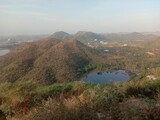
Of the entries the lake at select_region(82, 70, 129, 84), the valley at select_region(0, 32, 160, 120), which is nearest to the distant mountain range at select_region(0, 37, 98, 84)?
the valley at select_region(0, 32, 160, 120)

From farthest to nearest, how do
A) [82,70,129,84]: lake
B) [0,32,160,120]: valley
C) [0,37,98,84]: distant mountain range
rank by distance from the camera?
[82,70,129,84]: lake
[0,37,98,84]: distant mountain range
[0,32,160,120]: valley

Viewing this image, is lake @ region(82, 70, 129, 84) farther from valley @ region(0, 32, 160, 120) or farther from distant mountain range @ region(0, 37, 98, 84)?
distant mountain range @ region(0, 37, 98, 84)

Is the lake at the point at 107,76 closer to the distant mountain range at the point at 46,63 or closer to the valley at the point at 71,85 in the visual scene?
the valley at the point at 71,85

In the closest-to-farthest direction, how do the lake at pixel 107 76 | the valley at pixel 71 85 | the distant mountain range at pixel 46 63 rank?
the valley at pixel 71 85 → the distant mountain range at pixel 46 63 → the lake at pixel 107 76

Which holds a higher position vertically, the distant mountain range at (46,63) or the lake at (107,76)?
the distant mountain range at (46,63)

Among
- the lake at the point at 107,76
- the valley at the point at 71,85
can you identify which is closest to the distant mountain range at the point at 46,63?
the valley at the point at 71,85

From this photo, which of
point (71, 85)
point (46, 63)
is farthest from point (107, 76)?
point (71, 85)

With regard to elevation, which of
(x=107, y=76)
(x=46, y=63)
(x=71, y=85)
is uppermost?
(x=71, y=85)

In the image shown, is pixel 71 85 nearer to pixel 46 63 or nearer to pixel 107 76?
pixel 46 63

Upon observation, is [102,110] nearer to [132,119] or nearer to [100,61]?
[132,119]

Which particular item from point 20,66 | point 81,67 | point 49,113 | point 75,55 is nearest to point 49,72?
point 20,66

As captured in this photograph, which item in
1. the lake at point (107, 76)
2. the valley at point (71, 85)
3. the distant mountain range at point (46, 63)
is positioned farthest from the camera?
the lake at point (107, 76)

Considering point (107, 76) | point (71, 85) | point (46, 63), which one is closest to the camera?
point (71, 85)
